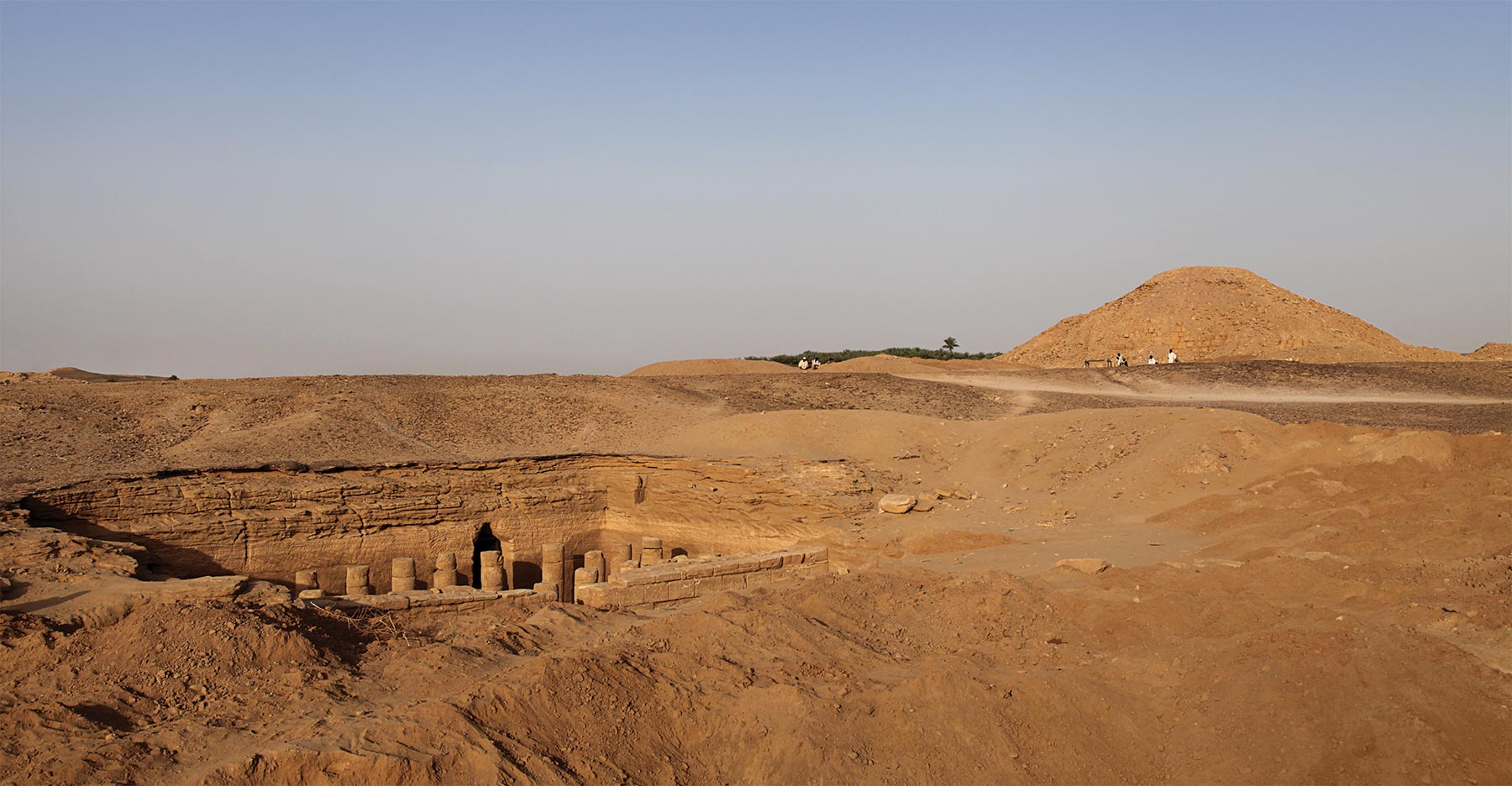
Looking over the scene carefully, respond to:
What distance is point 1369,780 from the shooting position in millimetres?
4973

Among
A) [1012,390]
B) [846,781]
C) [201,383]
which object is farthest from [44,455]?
[1012,390]

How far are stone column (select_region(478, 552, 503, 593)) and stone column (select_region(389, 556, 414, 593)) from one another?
0.83 meters

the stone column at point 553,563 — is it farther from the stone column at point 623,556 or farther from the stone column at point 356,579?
the stone column at point 356,579

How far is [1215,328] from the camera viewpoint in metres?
32.8

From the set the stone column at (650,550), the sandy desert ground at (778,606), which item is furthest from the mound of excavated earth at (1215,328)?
the stone column at (650,550)

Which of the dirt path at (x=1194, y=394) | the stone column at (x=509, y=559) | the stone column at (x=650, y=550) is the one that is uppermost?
the dirt path at (x=1194, y=394)

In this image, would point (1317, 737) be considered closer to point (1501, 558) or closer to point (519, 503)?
point (1501, 558)

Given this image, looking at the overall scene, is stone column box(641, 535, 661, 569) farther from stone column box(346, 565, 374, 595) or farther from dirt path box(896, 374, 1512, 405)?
dirt path box(896, 374, 1512, 405)

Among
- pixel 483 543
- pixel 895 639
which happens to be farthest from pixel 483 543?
pixel 895 639

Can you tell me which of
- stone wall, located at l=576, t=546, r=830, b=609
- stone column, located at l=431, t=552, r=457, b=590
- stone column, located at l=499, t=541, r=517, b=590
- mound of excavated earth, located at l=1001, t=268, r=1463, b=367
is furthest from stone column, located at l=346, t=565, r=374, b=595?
mound of excavated earth, located at l=1001, t=268, r=1463, b=367

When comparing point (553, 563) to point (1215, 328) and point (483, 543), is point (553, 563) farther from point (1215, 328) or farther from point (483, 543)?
point (1215, 328)

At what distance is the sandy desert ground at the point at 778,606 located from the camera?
5.52m

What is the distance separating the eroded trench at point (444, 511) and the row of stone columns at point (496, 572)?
438 millimetres

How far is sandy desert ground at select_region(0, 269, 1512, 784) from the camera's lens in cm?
552
